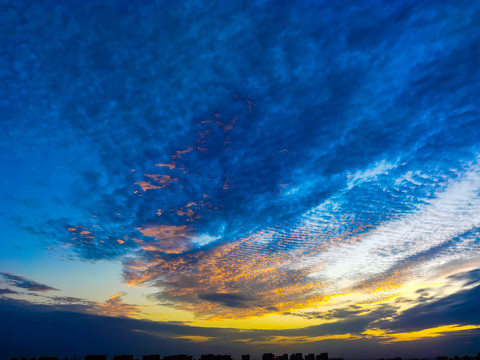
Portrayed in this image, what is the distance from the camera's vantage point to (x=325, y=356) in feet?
263

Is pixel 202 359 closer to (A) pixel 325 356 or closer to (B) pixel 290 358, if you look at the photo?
(B) pixel 290 358

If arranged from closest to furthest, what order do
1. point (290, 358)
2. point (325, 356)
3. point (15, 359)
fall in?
point (15, 359), point (290, 358), point (325, 356)

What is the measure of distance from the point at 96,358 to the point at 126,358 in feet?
19.0

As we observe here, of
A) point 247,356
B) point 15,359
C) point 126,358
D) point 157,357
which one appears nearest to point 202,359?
point 247,356

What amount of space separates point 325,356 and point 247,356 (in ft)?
123

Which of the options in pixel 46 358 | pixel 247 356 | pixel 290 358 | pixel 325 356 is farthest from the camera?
pixel 325 356

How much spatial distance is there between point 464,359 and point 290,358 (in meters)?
54.1

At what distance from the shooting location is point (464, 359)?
80.3 meters

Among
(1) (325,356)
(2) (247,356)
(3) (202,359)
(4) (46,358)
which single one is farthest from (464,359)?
(4) (46,358)

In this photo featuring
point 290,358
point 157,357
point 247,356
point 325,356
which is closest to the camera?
point 157,357

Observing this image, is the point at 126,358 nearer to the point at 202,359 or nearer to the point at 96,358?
the point at 96,358

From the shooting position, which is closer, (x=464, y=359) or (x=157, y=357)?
(x=157, y=357)

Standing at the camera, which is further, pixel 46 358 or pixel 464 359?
pixel 464 359

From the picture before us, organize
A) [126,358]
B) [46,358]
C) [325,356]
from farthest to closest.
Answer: [325,356] < [126,358] < [46,358]
